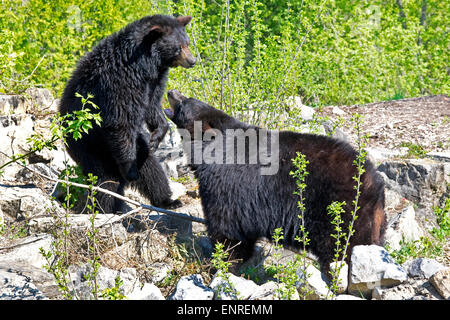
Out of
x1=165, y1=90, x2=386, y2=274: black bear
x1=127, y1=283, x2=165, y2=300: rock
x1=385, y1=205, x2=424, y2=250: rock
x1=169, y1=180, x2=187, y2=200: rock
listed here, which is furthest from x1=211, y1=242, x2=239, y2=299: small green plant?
x1=169, y1=180, x2=187, y2=200: rock

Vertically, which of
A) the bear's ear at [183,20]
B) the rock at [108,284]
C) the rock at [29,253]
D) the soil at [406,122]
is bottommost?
the rock at [108,284]

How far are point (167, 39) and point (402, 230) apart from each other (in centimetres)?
294

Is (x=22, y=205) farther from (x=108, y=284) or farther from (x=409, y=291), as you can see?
(x=409, y=291)

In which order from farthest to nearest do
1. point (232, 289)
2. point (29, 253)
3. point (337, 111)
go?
1. point (337, 111)
2. point (29, 253)
3. point (232, 289)

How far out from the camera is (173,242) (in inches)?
197

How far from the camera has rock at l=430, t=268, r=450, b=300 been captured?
3611mm

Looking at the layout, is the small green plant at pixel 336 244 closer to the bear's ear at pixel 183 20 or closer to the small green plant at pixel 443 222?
the small green plant at pixel 443 222

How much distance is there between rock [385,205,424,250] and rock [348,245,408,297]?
0.97 metres

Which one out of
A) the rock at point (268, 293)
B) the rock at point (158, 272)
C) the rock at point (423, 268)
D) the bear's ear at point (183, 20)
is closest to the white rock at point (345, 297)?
the rock at point (268, 293)

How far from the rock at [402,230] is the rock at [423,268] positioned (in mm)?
814

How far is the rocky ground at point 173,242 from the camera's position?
3799mm

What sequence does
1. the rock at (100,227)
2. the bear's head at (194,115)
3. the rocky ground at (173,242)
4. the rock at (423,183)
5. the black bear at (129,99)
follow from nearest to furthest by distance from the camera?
the rocky ground at (173,242), the rock at (100,227), the bear's head at (194,115), the black bear at (129,99), the rock at (423,183)

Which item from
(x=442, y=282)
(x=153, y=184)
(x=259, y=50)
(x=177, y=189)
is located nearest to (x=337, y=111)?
(x=259, y=50)
